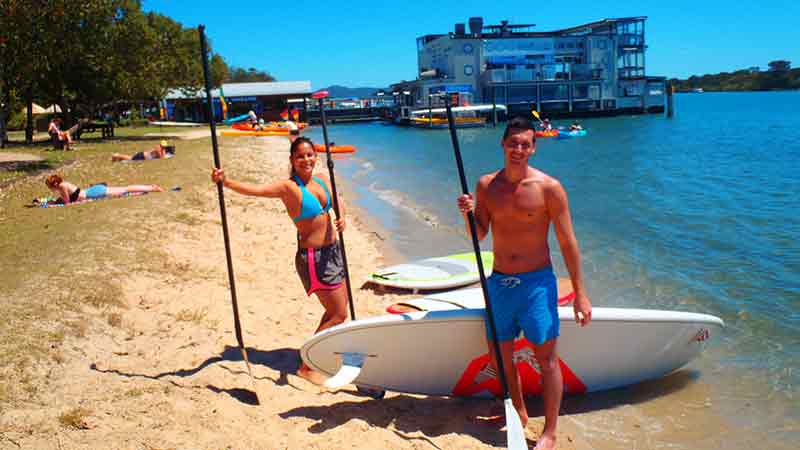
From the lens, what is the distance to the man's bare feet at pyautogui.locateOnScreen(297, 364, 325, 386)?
494 centimetres

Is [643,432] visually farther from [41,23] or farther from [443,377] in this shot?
[41,23]

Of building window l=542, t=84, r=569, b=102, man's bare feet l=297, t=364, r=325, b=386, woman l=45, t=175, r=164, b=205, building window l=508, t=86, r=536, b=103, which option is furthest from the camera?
building window l=542, t=84, r=569, b=102

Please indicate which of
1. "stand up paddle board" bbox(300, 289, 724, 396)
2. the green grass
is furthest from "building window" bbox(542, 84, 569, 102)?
"stand up paddle board" bbox(300, 289, 724, 396)

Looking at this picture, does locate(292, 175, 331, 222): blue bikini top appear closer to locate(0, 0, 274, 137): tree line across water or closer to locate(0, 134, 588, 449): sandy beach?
locate(0, 134, 588, 449): sandy beach

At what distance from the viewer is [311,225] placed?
4.84 metres

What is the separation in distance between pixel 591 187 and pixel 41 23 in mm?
20808

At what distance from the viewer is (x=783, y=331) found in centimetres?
731

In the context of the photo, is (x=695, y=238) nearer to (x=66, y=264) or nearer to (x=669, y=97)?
(x=66, y=264)

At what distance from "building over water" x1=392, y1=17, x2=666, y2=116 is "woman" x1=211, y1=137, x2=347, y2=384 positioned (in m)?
77.2

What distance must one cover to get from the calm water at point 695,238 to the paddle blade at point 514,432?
2330mm

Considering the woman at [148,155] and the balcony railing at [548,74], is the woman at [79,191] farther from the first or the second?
the balcony railing at [548,74]

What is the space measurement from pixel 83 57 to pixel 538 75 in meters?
68.4

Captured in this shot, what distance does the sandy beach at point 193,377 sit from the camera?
3846 mm

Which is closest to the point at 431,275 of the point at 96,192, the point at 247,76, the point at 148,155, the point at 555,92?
the point at 96,192
